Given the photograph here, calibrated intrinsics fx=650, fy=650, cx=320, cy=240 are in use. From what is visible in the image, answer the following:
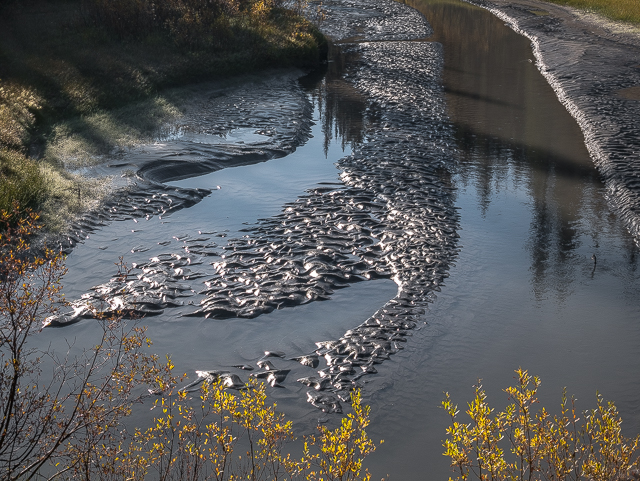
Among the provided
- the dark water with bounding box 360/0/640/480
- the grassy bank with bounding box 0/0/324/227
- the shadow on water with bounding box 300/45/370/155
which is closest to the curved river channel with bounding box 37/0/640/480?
the dark water with bounding box 360/0/640/480

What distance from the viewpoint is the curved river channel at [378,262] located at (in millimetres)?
6008

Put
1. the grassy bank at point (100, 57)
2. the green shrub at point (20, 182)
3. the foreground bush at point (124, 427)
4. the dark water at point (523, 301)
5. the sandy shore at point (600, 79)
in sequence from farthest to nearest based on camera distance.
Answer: the sandy shore at point (600, 79)
the grassy bank at point (100, 57)
the green shrub at point (20, 182)
the dark water at point (523, 301)
the foreground bush at point (124, 427)

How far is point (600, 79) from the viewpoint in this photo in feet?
57.2

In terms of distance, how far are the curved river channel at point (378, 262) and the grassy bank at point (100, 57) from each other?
134 centimetres

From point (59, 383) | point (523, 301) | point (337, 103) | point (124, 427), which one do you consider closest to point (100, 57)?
point (337, 103)

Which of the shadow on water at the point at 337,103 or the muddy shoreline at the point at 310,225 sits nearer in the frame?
the muddy shoreline at the point at 310,225

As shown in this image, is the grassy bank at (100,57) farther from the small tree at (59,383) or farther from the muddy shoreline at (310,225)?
the small tree at (59,383)

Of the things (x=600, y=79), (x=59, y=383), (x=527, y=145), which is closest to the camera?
(x=59, y=383)

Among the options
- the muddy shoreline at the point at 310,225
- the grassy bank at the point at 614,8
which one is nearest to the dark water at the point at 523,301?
the muddy shoreline at the point at 310,225

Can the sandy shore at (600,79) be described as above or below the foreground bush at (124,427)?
above

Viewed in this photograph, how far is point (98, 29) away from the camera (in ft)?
59.0

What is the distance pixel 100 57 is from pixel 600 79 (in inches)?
512

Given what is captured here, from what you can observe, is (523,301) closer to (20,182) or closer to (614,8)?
(20,182)

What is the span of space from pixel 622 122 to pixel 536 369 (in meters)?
9.59
